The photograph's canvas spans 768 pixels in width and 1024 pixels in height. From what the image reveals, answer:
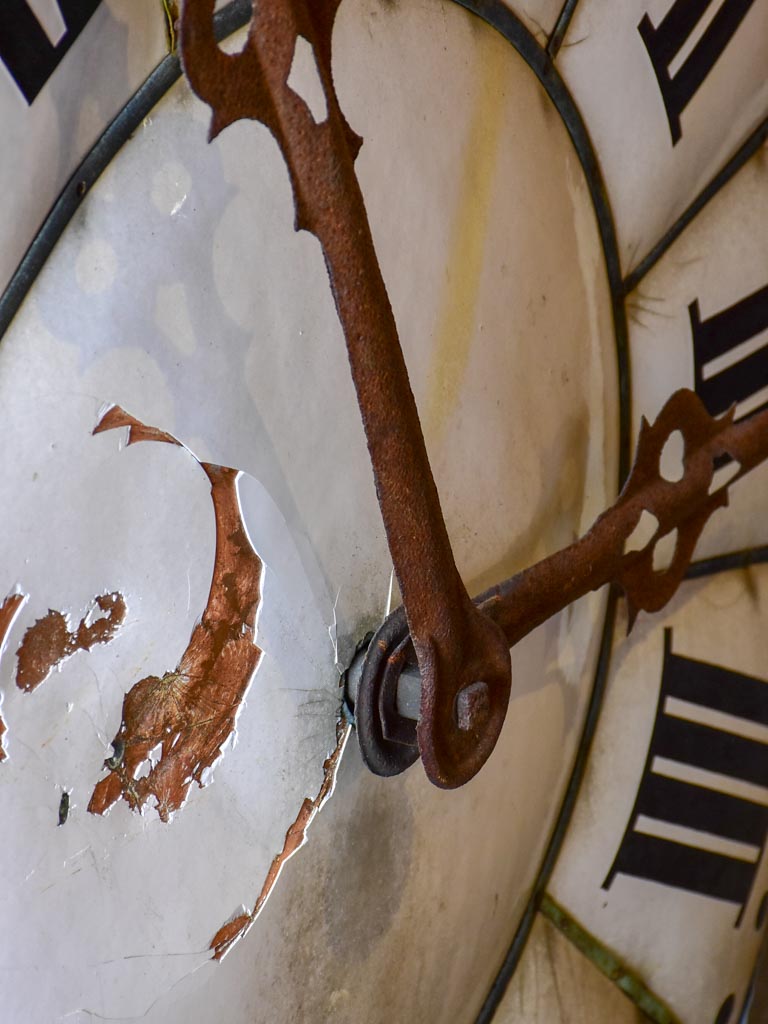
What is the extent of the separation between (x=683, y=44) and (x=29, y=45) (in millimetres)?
624

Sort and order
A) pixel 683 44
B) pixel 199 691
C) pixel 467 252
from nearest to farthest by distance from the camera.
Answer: pixel 199 691
pixel 467 252
pixel 683 44

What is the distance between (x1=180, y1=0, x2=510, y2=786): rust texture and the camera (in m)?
0.45

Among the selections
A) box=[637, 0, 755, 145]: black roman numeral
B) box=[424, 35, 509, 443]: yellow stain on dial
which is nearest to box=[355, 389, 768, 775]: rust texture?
box=[424, 35, 509, 443]: yellow stain on dial

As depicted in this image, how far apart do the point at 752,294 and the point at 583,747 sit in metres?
0.46

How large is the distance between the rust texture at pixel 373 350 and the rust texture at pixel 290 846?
0.12 meters

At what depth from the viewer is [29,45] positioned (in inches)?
19.1

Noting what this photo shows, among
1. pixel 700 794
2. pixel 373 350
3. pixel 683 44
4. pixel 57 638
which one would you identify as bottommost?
pixel 700 794

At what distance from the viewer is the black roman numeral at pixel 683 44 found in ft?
2.92

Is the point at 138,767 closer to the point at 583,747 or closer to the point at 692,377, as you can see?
the point at 583,747

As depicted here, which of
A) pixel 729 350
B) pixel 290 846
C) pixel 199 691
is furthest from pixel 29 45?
pixel 729 350

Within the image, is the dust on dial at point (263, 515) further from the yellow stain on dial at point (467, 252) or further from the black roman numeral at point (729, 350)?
the black roman numeral at point (729, 350)

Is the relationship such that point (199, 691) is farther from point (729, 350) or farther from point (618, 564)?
point (729, 350)

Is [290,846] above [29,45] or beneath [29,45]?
beneath

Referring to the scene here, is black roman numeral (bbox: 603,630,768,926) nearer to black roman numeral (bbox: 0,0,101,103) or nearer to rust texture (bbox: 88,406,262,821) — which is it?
rust texture (bbox: 88,406,262,821)
